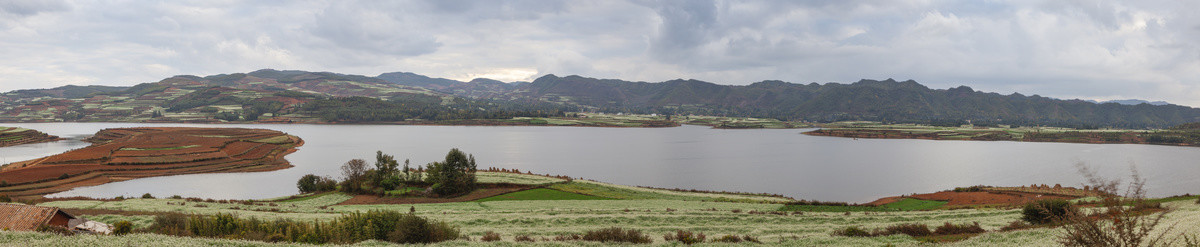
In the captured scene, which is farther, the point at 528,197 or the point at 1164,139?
the point at 1164,139

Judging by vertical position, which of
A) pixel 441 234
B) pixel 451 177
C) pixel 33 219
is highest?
pixel 441 234

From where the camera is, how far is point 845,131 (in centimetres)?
17800

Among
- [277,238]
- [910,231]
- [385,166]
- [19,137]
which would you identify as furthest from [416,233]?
[19,137]

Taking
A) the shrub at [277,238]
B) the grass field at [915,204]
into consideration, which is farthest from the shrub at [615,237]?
the grass field at [915,204]

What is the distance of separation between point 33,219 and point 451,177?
2850 centimetres

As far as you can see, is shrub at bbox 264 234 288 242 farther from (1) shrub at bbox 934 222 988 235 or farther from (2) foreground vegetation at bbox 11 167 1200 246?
→ (1) shrub at bbox 934 222 988 235

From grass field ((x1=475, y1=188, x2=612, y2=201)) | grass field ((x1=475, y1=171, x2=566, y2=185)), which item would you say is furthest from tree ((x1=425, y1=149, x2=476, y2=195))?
grass field ((x1=475, y1=188, x2=612, y2=201))

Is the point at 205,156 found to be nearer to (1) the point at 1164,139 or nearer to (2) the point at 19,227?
(2) the point at 19,227

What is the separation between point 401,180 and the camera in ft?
158

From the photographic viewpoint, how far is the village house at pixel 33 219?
17.2m

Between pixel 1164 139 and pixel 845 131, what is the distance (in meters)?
75.5

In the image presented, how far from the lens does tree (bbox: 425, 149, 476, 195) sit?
45.1 m

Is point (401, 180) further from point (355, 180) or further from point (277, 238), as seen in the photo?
point (277, 238)

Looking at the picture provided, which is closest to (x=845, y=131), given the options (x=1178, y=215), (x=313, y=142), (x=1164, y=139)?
(x=1164, y=139)
